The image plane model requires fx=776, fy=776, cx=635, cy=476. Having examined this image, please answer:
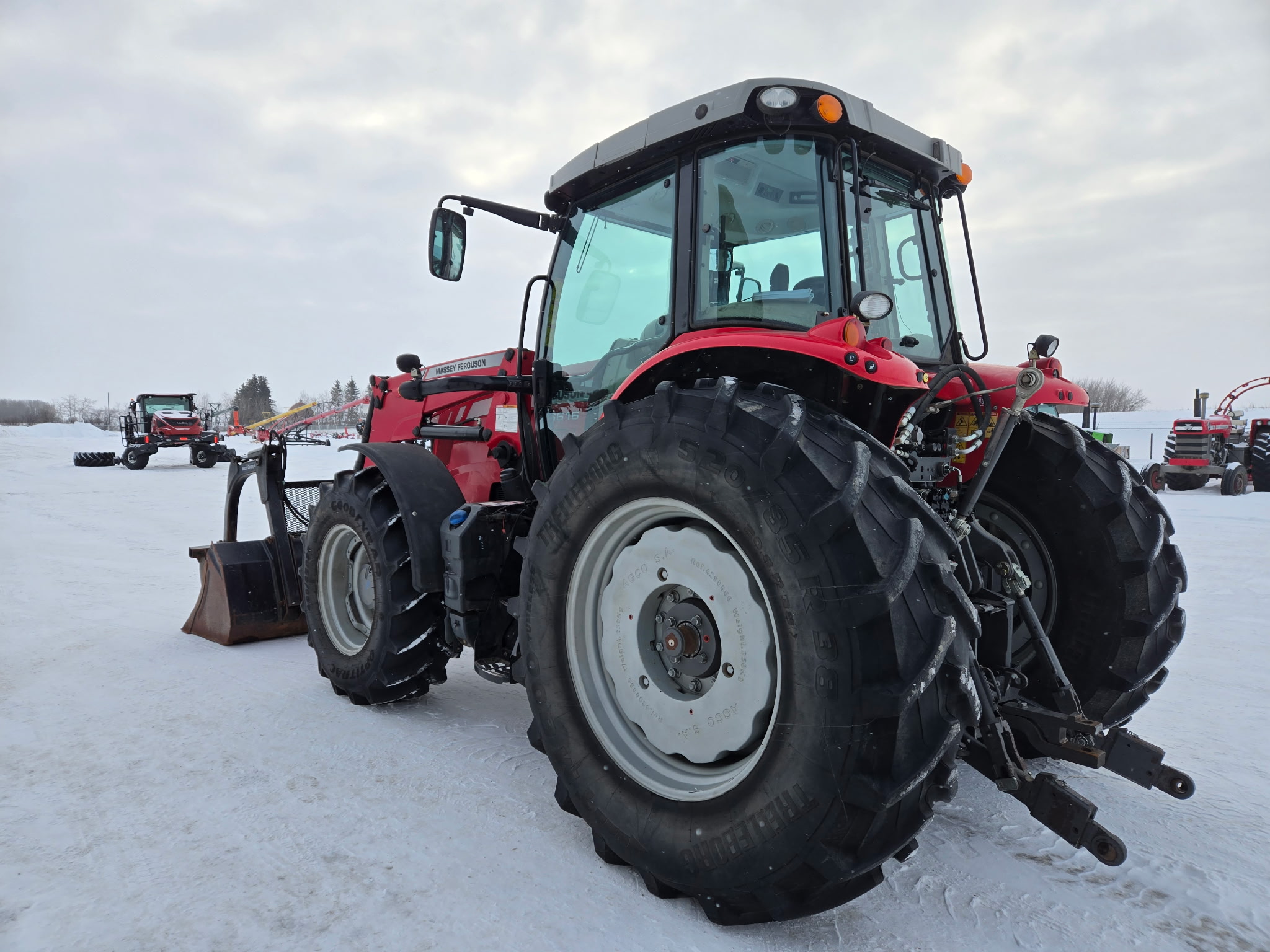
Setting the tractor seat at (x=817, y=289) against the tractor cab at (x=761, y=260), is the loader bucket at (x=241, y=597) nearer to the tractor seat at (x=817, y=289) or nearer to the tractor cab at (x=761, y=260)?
the tractor cab at (x=761, y=260)

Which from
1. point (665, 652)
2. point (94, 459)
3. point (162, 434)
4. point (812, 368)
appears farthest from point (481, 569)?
point (162, 434)

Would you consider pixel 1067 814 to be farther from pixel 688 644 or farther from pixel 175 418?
pixel 175 418

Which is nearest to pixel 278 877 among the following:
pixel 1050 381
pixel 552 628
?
pixel 552 628

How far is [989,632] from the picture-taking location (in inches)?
89.7

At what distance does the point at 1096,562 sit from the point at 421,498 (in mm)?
2533

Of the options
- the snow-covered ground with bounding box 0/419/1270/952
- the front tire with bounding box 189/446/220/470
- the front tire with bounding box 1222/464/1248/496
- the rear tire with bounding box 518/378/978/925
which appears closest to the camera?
the rear tire with bounding box 518/378/978/925

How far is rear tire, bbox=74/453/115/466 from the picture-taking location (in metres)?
20.7

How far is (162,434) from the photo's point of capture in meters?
22.3

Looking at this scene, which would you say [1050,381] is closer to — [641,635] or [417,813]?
[641,635]

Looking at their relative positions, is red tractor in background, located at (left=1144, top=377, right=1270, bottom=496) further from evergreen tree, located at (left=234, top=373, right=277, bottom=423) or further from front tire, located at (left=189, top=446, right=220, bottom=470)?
evergreen tree, located at (left=234, top=373, right=277, bottom=423)

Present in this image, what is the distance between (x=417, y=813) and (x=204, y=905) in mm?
629

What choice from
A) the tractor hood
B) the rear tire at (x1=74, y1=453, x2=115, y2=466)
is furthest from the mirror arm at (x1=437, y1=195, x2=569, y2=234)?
the tractor hood

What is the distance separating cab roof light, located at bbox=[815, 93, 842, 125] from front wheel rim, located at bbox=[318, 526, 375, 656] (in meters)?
2.60

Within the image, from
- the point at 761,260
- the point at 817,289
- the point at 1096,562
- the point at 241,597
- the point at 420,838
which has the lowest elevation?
the point at 420,838
